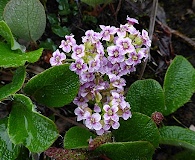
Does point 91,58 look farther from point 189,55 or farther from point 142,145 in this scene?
point 189,55

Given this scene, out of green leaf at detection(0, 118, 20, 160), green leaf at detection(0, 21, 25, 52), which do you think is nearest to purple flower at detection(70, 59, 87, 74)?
green leaf at detection(0, 21, 25, 52)

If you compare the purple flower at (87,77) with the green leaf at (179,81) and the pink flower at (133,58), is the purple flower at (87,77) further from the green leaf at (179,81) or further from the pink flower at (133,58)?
the green leaf at (179,81)

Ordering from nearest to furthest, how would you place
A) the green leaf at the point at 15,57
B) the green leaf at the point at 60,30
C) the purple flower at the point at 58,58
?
1. the green leaf at the point at 15,57
2. the purple flower at the point at 58,58
3. the green leaf at the point at 60,30

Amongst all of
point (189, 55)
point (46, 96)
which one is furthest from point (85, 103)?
point (189, 55)

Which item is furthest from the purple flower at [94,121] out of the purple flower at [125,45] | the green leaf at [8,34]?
the green leaf at [8,34]

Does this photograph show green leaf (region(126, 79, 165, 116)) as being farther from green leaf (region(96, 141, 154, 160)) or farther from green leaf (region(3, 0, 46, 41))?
green leaf (region(3, 0, 46, 41))

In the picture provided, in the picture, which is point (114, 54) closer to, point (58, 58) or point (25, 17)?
point (58, 58)
